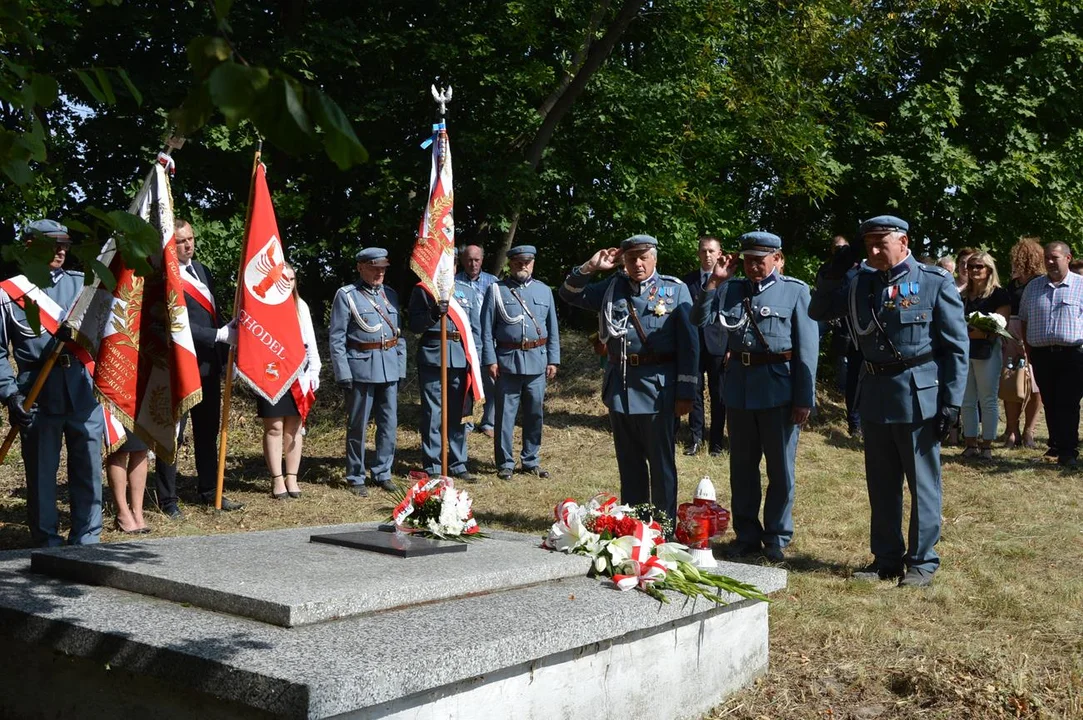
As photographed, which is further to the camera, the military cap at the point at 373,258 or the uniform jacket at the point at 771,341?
the military cap at the point at 373,258

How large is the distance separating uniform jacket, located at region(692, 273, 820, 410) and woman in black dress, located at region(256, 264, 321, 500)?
11.7 feet

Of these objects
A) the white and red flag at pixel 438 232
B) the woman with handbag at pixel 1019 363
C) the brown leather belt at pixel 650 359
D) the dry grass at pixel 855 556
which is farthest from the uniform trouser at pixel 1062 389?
the white and red flag at pixel 438 232

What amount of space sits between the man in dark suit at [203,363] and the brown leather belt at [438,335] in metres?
2.08

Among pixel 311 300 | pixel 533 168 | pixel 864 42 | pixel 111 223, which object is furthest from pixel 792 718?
→ pixel 864 42

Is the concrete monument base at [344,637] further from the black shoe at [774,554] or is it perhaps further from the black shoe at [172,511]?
the black shoe at [172,511]

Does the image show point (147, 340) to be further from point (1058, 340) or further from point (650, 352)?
point (1058, 340)

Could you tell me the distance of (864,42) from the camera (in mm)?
17031

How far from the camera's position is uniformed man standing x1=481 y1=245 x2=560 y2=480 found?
10.9 m

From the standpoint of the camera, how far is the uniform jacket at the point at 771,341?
7.31m

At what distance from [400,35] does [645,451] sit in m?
9.05

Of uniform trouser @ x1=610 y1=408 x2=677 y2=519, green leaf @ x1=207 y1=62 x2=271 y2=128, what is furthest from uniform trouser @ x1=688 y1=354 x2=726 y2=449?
green leaf @ x1=207 y1=62 x2=271 y2=128

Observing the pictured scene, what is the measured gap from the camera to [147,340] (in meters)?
7.46

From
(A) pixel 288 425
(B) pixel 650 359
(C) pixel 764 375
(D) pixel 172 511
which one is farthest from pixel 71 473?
(C) pixel 764 375

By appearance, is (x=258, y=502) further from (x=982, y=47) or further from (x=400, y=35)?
(x=982, y=47)
